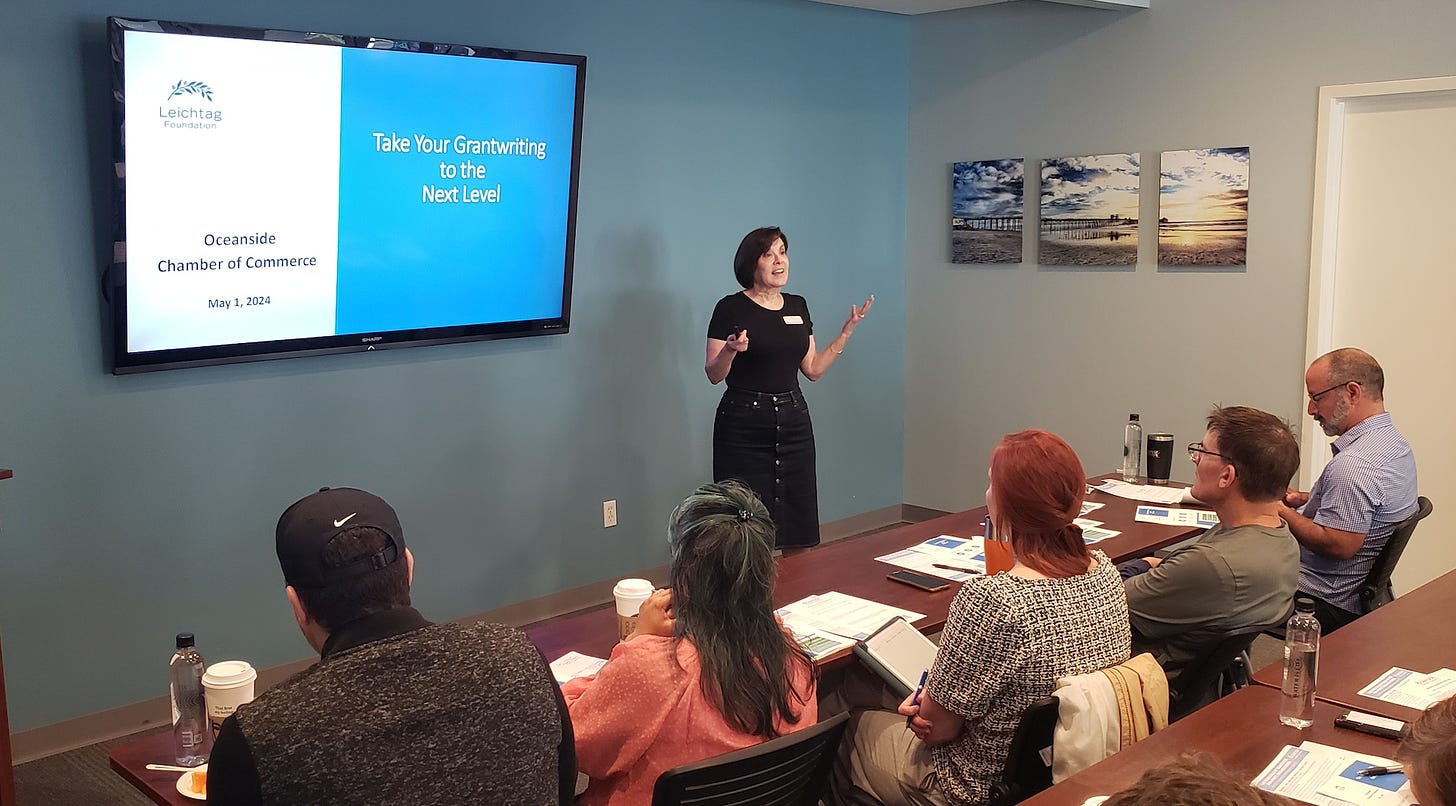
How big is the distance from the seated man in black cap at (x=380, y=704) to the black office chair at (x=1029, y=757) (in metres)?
0.86

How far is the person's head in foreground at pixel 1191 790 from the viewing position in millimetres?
934

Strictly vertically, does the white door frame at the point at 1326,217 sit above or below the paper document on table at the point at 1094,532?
above

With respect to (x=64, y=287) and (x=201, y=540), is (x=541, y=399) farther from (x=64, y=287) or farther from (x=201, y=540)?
(x=64, y=287)

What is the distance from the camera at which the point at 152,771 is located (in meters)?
2.01

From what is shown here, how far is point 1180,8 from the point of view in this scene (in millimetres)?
5281

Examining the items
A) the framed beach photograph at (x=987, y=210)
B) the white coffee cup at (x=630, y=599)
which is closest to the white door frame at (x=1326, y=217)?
the framed beach photograph at (x=987, y=210)

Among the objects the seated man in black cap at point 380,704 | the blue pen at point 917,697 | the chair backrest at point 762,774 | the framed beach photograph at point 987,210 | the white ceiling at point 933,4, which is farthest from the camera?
the framed beach photograph at point 987,210

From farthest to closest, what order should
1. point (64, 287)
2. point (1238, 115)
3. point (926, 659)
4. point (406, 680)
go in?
point (1238, 115), point (64, 287), point (926, 659), point (406, 680)

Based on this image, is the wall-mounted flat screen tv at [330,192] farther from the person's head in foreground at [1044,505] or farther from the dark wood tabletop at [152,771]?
the person's head in foreground at [1044,505]

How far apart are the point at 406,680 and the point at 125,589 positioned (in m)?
2.74

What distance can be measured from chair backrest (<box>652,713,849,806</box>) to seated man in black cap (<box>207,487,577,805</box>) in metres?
0.20

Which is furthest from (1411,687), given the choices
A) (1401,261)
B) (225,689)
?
(1401,261)

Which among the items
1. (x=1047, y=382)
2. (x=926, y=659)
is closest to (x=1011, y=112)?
(x=1047, y=382)

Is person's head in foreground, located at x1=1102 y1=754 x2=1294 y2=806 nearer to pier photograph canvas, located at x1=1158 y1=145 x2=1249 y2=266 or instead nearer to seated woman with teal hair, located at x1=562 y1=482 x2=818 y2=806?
seated woman with teal hair, located at x1=562 y1=482 x2=818 y2=806
